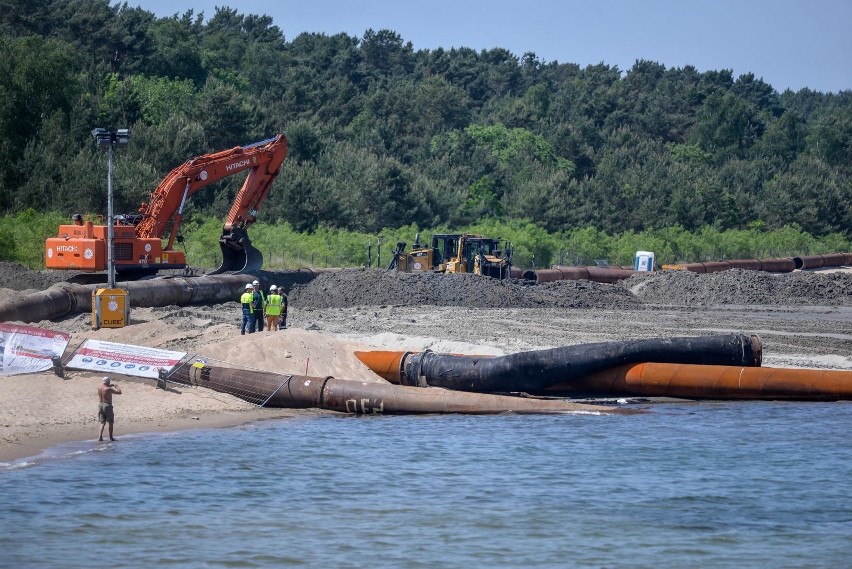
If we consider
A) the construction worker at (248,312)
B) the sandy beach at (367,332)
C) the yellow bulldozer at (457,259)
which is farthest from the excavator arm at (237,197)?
the construction worker at (248,312)

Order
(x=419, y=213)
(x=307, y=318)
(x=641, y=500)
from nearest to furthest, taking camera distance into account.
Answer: (x=641, y=500) < (x=307, y=318) < (x=419, y=213)

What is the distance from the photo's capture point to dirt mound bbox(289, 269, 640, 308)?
3822cm

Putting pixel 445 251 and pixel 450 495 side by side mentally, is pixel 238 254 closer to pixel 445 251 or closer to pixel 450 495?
pixel 445 251

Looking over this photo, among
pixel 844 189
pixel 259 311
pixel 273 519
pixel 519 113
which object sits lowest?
pixel 273 519

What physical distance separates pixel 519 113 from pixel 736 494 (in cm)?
10151

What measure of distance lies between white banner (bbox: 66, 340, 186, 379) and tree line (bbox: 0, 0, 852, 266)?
34349 millimetres

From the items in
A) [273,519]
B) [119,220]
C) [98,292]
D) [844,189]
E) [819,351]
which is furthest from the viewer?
[844,189]

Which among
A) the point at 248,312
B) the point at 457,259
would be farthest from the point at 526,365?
the point at 457,259

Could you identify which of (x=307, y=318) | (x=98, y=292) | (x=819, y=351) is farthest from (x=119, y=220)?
(x=819, y=351)

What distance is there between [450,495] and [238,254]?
23696mm

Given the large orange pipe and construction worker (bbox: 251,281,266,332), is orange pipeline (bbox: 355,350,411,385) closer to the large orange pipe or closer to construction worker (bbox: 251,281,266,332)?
the large orange pipe

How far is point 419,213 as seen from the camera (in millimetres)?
74625

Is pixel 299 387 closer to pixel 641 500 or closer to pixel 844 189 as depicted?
pixel 641 500

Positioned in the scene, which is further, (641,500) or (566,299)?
(566,299)
